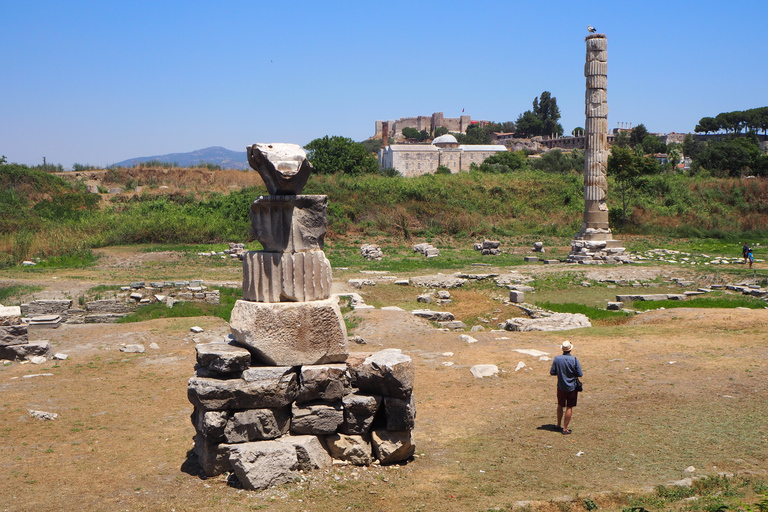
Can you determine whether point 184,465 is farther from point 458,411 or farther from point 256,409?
point 458,411

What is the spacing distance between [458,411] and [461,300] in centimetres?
956

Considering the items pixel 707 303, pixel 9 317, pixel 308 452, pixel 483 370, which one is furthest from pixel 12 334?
pixel 707 303

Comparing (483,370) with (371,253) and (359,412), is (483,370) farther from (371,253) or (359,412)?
(371,253)

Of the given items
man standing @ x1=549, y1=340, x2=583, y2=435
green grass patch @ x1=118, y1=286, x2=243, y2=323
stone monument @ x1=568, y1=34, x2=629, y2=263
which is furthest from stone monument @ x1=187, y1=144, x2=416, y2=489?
stone monument @ x1=568, y1=34, x2=629, y2=263

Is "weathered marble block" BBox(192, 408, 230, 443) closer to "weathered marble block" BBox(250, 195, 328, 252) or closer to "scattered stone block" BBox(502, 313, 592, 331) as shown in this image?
"weathered marble block" BBox(250, 195, 328, 252)

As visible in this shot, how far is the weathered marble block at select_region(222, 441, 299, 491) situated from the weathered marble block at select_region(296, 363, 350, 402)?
0.54 m

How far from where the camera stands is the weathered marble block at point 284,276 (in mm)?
6824

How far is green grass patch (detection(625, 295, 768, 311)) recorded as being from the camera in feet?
53.8

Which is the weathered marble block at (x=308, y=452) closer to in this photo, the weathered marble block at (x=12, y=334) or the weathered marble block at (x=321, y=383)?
the weathered marble block at (x=321, y=383)

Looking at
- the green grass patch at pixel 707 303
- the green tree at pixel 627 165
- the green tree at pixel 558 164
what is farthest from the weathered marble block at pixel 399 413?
the green tree at pixel 558 164

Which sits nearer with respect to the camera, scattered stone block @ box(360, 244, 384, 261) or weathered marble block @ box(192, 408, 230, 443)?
weathered marble block @ box(192, 408, 230, 443)

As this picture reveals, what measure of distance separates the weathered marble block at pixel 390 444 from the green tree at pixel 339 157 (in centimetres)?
4320

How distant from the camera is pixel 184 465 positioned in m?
6.81

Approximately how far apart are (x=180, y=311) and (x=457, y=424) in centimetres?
950
